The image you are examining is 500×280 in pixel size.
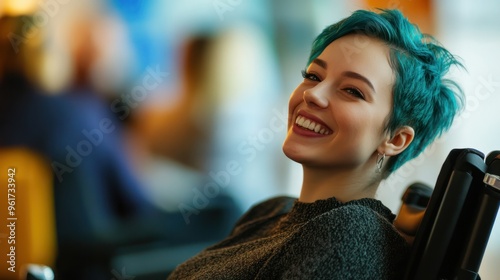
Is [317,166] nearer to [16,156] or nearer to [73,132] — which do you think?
[73,132]

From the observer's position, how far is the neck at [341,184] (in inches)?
53.9

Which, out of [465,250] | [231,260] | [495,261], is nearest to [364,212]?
[465,250]

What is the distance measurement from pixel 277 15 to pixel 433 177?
1.15 meters

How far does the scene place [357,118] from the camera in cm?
130

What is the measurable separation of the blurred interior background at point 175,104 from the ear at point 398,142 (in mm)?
1342

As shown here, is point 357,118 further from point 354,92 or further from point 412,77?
point 412,77

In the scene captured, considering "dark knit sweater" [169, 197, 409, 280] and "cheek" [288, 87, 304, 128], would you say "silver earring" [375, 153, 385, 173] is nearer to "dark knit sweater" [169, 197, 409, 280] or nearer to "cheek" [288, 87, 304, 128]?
"dark knit sweater" [169, 197, 409, 280]

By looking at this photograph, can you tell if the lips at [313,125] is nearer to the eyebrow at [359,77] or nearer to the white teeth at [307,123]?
the white teeth at [307,123]

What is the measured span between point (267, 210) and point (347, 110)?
0.50 meters

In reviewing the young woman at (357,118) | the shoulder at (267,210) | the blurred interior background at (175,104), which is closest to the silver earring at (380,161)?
the young woman at (357,118)

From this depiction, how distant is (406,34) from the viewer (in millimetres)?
1379

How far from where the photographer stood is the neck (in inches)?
53.9

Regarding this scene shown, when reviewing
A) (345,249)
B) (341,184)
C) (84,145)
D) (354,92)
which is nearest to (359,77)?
(354,92)

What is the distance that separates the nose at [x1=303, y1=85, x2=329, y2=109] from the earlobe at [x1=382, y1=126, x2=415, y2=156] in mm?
178
